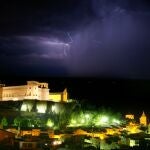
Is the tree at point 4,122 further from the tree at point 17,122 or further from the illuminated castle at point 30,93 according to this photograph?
the illuminated castle at point 30,93

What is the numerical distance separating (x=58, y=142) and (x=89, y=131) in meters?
8.81

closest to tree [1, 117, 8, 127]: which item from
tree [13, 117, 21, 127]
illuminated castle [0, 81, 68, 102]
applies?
tree [13, 117, 21, 127]

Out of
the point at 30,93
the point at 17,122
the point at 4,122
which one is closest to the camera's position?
the point at 4,122

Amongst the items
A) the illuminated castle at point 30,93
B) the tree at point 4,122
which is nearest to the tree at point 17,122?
the tree at point 4,122

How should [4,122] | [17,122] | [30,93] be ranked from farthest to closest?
[30,93]
[17,122]
[4,122]

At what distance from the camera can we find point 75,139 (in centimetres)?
3369

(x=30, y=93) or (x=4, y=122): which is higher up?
(x=30, y=93)

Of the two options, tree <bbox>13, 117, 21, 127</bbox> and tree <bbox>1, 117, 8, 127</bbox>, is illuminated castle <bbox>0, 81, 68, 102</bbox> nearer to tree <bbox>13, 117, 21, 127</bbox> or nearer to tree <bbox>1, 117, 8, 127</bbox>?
tree <bbox>13, 117, 21, 127</bbox>

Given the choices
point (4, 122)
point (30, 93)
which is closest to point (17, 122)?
point (4, 122)

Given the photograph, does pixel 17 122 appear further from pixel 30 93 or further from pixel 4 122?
pixel 30 93

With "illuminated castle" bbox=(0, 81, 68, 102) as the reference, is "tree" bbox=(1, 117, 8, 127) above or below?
below

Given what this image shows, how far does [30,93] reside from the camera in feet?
184

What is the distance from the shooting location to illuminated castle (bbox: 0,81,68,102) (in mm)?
56062

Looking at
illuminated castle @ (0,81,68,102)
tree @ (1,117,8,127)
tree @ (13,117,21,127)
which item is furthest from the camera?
illuminated castle @ (0,81,68,102)
